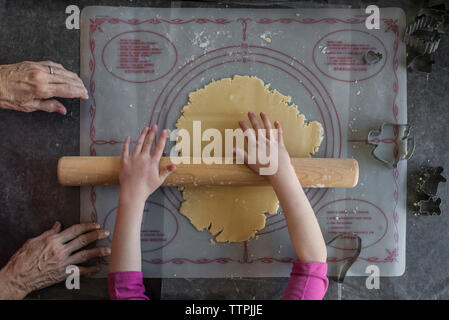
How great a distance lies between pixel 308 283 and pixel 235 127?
0.52m

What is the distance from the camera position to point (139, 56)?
124 centimetres

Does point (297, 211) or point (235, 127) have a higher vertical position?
point (235, 127)

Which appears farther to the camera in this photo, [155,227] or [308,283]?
[155,227]

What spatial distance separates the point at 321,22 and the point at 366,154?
46 cm

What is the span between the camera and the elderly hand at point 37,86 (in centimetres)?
116

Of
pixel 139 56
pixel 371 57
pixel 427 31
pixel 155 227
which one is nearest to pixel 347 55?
pixel 371 57

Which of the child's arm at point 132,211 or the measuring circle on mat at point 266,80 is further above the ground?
the measuring circle on mat at point 266,80

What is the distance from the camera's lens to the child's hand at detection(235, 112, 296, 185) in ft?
3.62

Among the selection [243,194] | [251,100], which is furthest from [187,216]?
[251,100]

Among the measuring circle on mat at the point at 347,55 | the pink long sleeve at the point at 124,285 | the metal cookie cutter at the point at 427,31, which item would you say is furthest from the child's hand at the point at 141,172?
the metal cookie cutter at the point at 427,31

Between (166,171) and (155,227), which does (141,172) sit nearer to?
(166,171)

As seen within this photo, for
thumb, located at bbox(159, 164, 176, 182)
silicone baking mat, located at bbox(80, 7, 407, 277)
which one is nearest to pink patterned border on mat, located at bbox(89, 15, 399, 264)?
silicone baking mat, located at bbox(80, 7, 407, 277)

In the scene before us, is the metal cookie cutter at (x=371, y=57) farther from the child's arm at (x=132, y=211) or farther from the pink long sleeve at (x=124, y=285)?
the pink long sleeve at (x=124, y=285)

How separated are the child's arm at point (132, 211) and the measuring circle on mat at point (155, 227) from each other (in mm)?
105
